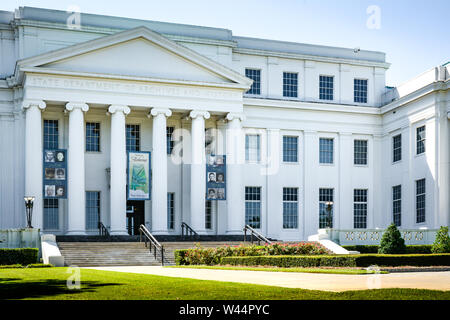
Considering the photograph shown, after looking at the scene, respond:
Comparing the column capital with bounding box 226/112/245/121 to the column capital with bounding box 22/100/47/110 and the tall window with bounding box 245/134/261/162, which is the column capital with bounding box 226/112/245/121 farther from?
the column capital with bounding box 22/100/47/110

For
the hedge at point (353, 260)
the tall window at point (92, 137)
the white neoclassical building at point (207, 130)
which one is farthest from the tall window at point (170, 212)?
the hedge at point (353, 260)

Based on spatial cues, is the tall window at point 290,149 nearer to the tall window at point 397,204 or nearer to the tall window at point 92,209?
the tall window at point 397,204

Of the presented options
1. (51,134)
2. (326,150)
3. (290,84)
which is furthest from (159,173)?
(326,150)

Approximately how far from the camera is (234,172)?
1831 inches

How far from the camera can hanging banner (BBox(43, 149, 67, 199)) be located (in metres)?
42.2

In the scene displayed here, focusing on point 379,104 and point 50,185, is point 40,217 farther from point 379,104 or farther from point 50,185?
point 379,104

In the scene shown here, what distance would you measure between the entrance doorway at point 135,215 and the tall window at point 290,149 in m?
11.8

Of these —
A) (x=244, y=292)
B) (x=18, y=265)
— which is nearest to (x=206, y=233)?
(x=18, y=265)

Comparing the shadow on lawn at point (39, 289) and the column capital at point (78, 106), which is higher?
the column capital at point (78, 106)

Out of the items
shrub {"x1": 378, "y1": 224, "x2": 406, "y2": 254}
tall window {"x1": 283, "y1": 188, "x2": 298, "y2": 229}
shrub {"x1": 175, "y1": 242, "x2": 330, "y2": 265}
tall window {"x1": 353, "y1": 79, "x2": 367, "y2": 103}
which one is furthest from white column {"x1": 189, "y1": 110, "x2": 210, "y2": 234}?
shrub {"x1": 378, "y1": 224, "x2": 406, "y2": 254}

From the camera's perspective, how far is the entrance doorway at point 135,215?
47812mm

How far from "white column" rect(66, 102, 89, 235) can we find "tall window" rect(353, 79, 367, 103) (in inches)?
904

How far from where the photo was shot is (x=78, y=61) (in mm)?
43438

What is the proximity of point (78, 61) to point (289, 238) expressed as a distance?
20632mm
